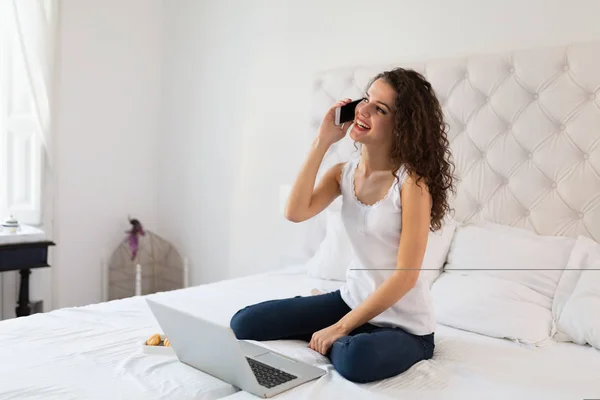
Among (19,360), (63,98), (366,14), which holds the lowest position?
(19,360)

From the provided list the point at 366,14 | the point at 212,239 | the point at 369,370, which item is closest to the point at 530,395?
the point at 369,370

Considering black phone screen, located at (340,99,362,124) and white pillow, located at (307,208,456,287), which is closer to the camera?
black phone screen, located at (340,99,362,124)

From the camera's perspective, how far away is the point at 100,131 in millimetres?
3561

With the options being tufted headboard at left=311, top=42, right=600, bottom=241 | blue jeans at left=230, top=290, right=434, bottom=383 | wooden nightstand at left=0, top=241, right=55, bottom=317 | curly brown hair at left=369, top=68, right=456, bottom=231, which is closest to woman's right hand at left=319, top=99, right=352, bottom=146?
curly brown hair at left=369, top=68, right=456, bottom=231

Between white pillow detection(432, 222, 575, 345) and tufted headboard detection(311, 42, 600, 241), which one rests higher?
tufted headboard detection(311, 42, 600, 241)

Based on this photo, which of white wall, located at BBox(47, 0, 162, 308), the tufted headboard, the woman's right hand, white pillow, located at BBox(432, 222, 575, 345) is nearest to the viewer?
the woman's right hand

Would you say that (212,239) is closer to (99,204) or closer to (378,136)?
(99,204)

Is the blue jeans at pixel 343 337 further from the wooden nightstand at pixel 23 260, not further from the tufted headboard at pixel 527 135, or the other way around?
the wooden nightstand at pixel 23 260

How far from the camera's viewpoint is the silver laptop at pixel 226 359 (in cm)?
139

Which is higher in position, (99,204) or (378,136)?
(378,136)

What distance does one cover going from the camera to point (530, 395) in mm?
1438

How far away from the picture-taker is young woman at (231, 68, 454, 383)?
5.38ft

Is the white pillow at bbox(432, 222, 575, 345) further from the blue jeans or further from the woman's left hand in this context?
the woman's left hand

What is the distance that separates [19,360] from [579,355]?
4.99 feet
